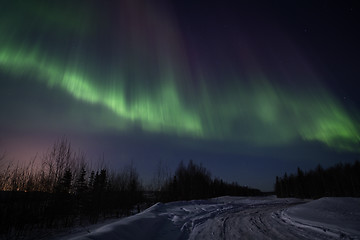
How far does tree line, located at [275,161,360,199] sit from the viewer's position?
2461 inches

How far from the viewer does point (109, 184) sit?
45.9 meters

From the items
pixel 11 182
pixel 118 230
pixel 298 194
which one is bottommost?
pixel 298 194

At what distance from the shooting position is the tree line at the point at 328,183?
62.5m

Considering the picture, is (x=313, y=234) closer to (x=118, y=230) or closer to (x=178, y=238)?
(x=178, y=238)

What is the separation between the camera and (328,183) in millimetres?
68062

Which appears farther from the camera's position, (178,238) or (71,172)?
(71,172)

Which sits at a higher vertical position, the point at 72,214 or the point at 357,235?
the point at 357,235

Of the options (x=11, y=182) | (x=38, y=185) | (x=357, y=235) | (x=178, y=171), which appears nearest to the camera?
(x=357, y=235)

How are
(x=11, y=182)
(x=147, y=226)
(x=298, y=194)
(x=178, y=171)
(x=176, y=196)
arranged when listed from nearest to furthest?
(x=147, y=226) → (x=11, y=182) → (x=176, y=196) → (x=178, y=171) → (x=298, y=194)

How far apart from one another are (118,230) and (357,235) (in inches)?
391

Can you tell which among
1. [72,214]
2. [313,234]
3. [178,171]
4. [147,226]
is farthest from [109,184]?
[313,234]

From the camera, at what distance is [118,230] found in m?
7.20

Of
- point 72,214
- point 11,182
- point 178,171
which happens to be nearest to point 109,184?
point 72,214

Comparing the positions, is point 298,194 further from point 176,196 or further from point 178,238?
point 178,238
